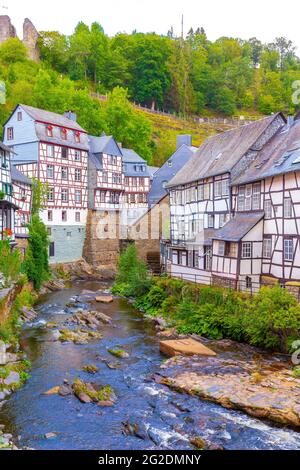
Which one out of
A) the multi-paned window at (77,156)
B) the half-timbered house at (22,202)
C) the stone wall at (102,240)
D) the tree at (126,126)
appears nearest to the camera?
the half-timbered house at (22,202)

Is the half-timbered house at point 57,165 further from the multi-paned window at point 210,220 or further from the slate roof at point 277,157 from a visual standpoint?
the slate roof at point 277,157

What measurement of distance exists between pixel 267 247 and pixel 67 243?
75.3ft

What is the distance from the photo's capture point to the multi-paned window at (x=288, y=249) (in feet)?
73.1

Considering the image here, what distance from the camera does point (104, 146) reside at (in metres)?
46.0

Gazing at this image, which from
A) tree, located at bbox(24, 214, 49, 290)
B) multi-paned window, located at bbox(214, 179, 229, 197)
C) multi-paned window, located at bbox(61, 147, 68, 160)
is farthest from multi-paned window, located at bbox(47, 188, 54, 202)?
multi-paned window, located at bbox(214, 179, 229, 197)

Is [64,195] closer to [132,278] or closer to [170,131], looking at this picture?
[132,278]

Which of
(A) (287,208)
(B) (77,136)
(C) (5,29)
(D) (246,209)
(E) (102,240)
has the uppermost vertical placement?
(C) (5,29)

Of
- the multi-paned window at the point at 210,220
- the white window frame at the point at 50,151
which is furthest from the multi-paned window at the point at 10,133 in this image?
the multi-paned window at the point at 210,220

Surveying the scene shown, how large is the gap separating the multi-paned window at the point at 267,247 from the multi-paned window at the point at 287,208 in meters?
1.85

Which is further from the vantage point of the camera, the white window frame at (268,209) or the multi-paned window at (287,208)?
the white window frame at (268,209)

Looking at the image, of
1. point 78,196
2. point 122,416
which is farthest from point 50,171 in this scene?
point 122,416

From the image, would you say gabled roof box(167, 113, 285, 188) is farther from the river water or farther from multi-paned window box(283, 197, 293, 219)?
the river water

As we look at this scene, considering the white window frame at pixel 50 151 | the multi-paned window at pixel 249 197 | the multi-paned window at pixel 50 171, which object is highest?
the white window frame at pixel 50 151

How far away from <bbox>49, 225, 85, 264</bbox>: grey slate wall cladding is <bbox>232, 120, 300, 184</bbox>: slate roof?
1991 centimetres
